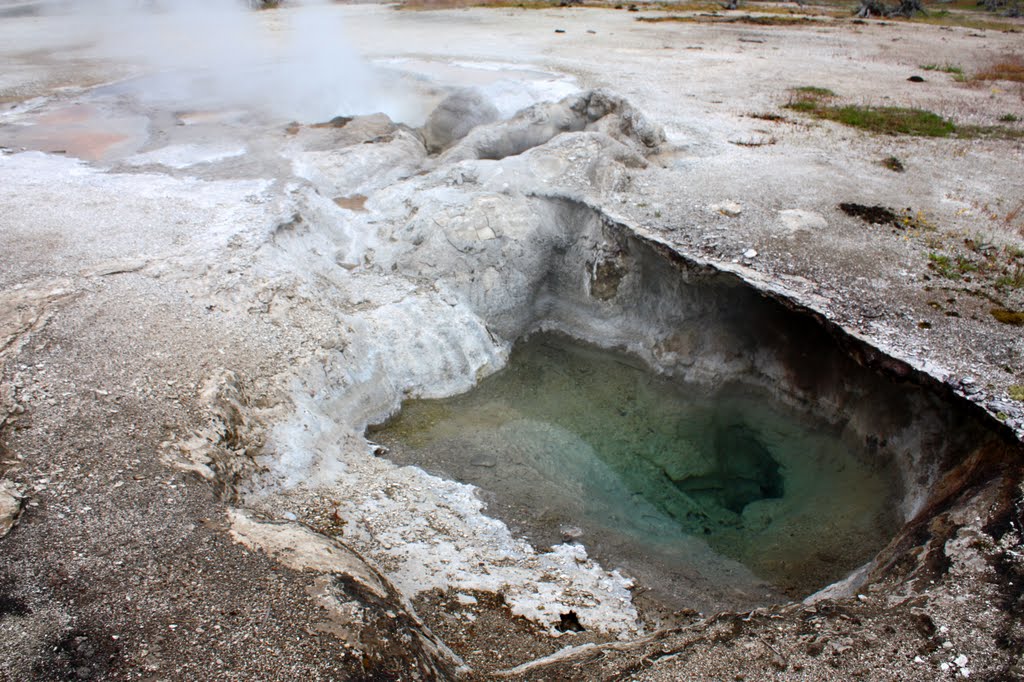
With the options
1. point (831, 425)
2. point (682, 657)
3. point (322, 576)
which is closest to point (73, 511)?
point (322, 576)

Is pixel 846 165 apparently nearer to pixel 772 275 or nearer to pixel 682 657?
pixel 772 275

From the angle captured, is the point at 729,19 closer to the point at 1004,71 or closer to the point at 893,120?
the point at 1004,71

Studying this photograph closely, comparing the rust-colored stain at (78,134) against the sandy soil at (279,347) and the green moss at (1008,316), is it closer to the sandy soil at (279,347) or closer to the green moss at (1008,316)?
the sandy soil at (279,347)

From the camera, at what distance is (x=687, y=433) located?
23.9 ft

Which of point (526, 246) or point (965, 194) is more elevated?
point (965, 194)

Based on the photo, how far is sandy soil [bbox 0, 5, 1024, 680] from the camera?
3238 mm

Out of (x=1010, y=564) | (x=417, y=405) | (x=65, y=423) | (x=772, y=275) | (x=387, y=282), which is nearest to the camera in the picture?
(x=1010, y=564)

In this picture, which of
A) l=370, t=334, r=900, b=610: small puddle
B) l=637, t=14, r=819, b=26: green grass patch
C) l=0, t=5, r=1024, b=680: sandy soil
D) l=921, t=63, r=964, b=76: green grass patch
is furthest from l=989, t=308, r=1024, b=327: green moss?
l=637, t=14, r=819, b=26: green grass patch

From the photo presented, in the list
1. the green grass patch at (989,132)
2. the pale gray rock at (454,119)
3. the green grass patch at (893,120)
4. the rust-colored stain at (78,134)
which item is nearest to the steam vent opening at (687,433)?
the pale gray rock at (454,119)

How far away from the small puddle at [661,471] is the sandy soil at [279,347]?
103 cm

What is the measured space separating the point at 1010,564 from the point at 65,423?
589 centimetres

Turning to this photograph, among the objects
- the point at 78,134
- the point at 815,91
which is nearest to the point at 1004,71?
the point at 815,91

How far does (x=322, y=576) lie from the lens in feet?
11.5

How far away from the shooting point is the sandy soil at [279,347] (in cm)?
324
